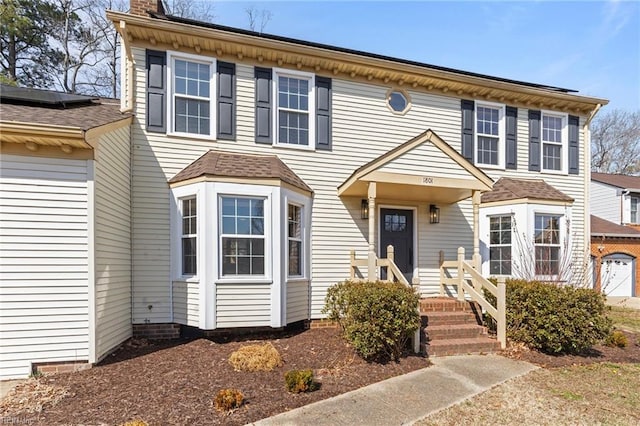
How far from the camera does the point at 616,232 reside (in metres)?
17.6

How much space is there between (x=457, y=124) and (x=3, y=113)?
31.2ft

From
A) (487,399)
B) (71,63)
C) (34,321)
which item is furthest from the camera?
(71,63)

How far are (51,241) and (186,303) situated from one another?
102 inches

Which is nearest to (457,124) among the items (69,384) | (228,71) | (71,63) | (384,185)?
(384,185)

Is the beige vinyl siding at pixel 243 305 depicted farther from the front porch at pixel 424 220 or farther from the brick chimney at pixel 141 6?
the brick chimney at pixel 141 6

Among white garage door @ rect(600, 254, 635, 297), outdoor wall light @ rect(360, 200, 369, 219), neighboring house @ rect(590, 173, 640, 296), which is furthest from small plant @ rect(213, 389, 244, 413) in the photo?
white garage door @ rect(600, 254, 635, 297)

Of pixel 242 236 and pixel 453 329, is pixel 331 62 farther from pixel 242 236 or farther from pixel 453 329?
pixel 453 329

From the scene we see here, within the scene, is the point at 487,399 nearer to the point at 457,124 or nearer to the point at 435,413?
the point at 435,413

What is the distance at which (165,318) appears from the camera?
734 centimetres

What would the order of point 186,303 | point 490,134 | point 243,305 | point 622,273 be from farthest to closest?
point 622,273 < point 490,134 < point 186,303 < point 243,305

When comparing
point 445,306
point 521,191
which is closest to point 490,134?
point 521,191

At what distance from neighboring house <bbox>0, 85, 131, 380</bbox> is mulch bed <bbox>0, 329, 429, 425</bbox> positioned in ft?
1.80

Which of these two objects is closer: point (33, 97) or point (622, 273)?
point (33, 97)

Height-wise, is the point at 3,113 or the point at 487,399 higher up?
the point at 3,113
